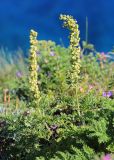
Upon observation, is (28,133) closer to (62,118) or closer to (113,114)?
(62,118)

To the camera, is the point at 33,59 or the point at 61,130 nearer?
the point at 61,130

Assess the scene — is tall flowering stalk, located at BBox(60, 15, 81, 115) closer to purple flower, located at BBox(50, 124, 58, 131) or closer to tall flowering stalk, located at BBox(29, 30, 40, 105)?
tall flowering stalk, located at BBox(29, 30, 40, 105)

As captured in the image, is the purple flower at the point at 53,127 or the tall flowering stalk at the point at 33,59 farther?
the purple flower at the point at 53,127

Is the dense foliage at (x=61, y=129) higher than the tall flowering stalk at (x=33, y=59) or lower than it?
lower

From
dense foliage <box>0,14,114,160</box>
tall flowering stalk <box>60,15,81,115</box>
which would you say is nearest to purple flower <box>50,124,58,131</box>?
dense foliage <box>0,14,114,160</box>

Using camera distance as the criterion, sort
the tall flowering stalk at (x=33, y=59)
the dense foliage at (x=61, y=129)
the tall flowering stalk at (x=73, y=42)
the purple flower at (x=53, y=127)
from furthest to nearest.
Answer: the purple flower at (x=53, y=127) → the tall flowering stalk at (x=33, y=59) → the tall flowering stalk at (x=73, y=42) → the dense foliage at (x=61, y=129)

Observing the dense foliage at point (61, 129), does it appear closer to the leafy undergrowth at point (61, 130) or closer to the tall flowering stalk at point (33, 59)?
the leafy undergrowth at point (61, 130)

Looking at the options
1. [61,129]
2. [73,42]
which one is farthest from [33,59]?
[61,129]

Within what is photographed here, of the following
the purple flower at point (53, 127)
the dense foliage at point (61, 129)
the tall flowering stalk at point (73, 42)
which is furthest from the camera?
the purple flower at point (53, 127)

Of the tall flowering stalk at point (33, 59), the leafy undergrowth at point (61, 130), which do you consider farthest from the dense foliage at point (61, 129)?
the tall flowering stalk at point (33, 59)

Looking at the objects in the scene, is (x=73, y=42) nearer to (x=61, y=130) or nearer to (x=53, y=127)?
(x=61, y=130)

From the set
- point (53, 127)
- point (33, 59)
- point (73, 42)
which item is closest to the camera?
point (73, 42)

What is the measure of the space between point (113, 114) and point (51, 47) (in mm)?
4662

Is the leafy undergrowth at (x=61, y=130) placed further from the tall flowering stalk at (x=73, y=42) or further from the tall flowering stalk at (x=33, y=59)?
the tall flowering stalk at (x=33, y=59)
